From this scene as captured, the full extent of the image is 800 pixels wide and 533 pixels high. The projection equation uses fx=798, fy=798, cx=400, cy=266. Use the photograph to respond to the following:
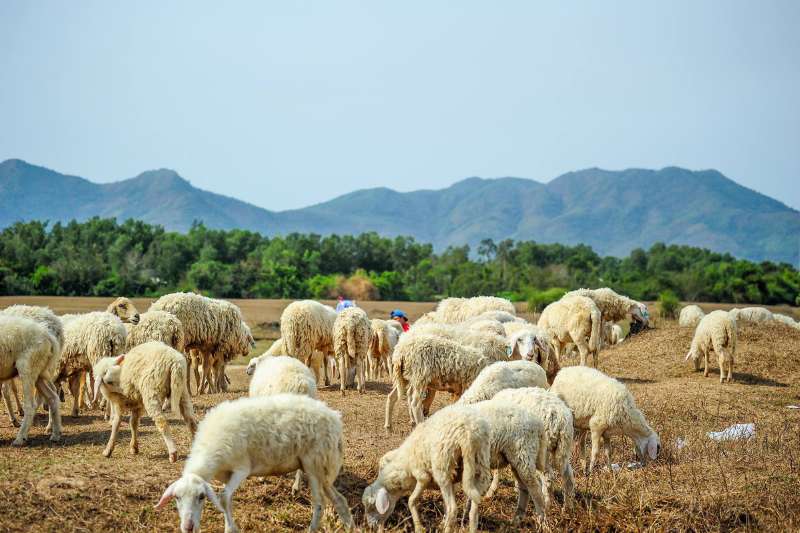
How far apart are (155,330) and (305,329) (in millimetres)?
3499

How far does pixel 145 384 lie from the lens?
10.6 meters

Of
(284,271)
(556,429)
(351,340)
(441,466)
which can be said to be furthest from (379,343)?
(284,271)

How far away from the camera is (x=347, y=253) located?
7306 centimetres

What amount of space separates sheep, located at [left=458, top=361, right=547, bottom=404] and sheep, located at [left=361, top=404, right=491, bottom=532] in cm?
199

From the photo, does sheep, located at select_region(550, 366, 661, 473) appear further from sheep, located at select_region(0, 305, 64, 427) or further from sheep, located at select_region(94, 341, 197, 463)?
sheep, located at select_region(0, 305, 64, 427)

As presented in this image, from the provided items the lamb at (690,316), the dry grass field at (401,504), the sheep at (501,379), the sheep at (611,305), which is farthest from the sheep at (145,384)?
the lamb at (690,316)

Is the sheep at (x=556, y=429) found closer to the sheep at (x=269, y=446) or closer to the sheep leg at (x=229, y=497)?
the sheep at (x=269, y=446)

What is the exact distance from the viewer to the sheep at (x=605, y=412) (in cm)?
1101

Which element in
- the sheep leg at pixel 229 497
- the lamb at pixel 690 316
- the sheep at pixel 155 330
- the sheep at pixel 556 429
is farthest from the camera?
the lamb at pixel 690 316

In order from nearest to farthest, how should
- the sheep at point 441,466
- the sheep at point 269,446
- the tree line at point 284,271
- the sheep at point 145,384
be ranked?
the sheep at point 269,446, the sheep at point 441,466, the sheep at point 145,384, the tree line at point 284,271

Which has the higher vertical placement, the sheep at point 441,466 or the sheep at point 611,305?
the sheep at point 611,305

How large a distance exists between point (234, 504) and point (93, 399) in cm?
705

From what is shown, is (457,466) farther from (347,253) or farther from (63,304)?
(347,253)

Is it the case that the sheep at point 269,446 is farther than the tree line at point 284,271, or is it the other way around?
the tree line at point 284,271
